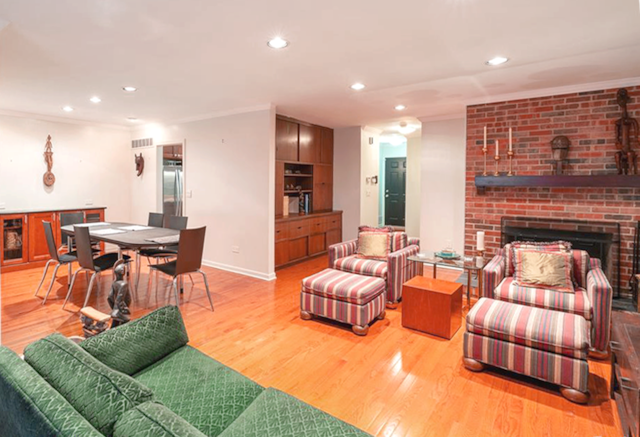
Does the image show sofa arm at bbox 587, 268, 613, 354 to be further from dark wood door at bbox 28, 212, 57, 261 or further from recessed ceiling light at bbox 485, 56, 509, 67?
dark wood door at bbox 28, 212, 57, 261

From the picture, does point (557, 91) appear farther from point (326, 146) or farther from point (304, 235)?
point (304, 235)

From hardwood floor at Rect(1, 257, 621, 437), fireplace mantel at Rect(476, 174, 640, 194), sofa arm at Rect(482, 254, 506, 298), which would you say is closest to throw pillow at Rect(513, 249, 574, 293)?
sofa arm at Rect(482, 254, 506, 298)

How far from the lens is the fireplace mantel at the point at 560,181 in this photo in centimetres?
363

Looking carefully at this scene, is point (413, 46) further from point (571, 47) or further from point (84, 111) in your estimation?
point (84, 111)

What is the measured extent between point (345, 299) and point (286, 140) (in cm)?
336

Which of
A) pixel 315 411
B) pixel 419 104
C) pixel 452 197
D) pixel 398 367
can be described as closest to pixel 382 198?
pixel 452 197

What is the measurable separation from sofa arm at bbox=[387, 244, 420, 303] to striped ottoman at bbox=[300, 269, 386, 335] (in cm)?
25

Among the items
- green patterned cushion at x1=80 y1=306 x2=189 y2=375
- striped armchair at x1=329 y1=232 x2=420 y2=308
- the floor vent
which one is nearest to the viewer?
Result: green patterned cushion at x1=80 y1=306 x2=189 y2=375

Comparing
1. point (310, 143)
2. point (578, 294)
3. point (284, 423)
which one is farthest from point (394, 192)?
point (284, 423)

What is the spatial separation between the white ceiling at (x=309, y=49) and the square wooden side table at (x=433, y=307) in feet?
6.55

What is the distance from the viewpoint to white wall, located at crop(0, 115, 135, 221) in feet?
18.2

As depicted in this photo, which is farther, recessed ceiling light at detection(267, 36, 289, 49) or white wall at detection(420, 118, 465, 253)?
white wall at detection(420, 118, 465, 253)

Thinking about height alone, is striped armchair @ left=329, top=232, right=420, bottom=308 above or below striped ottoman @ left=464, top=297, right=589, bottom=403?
above

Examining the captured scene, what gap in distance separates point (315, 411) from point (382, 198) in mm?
8904
